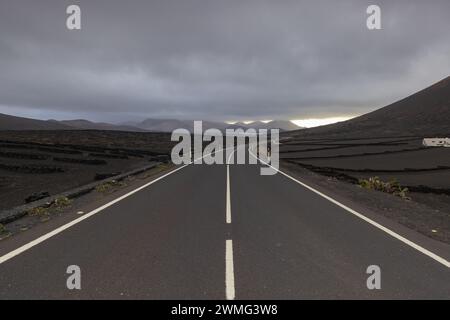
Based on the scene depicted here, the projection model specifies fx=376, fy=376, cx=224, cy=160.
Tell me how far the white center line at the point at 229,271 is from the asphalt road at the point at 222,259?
0.05ft

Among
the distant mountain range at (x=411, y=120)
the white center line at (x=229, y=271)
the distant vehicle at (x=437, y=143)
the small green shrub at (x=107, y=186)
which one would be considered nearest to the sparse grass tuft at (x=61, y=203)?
the small green shrub at (x=107, y=186)

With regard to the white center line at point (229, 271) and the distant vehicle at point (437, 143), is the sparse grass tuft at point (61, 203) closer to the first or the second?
the white center line at point (229, 271)

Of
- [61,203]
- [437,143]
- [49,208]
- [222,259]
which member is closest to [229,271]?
[222,259]

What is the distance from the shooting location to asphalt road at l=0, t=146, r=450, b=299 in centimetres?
533

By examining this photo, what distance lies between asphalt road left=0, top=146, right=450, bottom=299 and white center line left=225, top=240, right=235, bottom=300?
0.05ft

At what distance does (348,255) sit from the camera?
6.98 metres

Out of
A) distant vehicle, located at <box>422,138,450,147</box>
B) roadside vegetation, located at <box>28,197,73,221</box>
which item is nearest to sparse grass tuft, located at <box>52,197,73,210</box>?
roadside vegetation, located at <box>28,197,73,221</box>

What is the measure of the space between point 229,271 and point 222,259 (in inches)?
24.5

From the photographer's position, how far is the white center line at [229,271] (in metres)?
5.22

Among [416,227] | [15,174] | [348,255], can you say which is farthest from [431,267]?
[15,174]

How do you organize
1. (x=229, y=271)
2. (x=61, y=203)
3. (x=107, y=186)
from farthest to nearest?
(x=107, y=186)
(x=61, y=203)
(x=229, y=271)

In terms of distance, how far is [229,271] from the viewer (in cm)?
605

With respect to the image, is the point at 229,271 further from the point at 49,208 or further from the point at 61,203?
the point at 61,203
